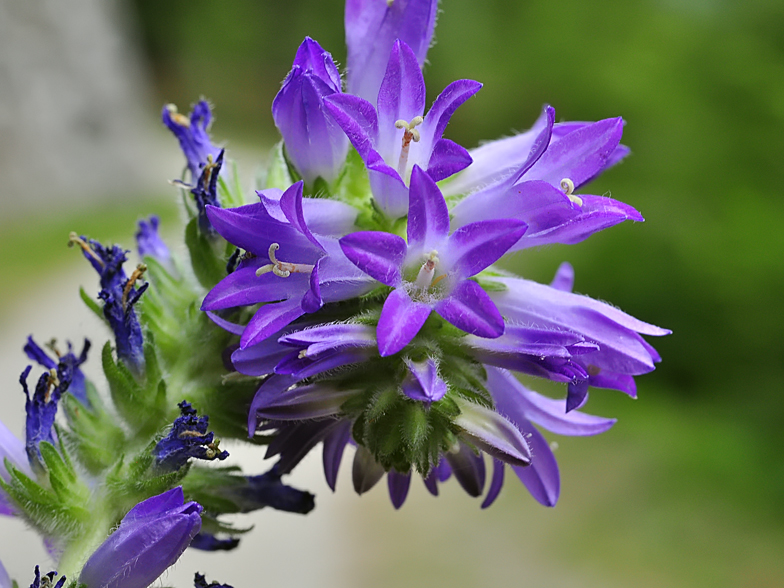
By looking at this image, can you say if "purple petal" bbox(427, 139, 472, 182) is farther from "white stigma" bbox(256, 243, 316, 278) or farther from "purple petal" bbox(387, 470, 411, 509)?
"purple petal" bbox(387, 470, 411, 509)

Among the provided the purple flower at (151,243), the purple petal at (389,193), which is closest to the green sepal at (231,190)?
the purple flower at (151,243)

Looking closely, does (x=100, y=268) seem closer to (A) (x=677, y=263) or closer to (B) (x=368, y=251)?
(B) (x=368, y=251)

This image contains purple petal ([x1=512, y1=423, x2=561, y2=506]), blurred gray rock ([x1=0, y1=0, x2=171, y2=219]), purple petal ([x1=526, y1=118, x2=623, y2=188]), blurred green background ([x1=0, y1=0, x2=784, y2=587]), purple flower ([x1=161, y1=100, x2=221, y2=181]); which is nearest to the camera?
purple petal ([x1=526, y1=118, x2=623, y2=188])

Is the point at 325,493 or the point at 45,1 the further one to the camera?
the point at 45,1

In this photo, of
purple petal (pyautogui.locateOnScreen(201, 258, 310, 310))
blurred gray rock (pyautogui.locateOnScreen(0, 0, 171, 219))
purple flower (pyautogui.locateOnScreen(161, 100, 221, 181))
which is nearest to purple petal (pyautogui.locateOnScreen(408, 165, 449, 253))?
purple petal (pyautogui.locateOnScreen(201, 258, 310, 310))

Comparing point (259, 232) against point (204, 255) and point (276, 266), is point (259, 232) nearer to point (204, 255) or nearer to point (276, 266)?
point (276, 266)

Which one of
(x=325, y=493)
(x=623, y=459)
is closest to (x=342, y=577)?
(x=325, y=493)

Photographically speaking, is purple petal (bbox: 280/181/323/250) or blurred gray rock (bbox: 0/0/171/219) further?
blurred gray rock (bbox: 0/0/171/219)

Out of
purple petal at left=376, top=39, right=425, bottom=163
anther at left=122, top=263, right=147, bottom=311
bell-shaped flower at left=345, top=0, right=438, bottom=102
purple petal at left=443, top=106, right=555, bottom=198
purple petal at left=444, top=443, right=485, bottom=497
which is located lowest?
purple petal at left=444, top=443, right=485, bottom=497
